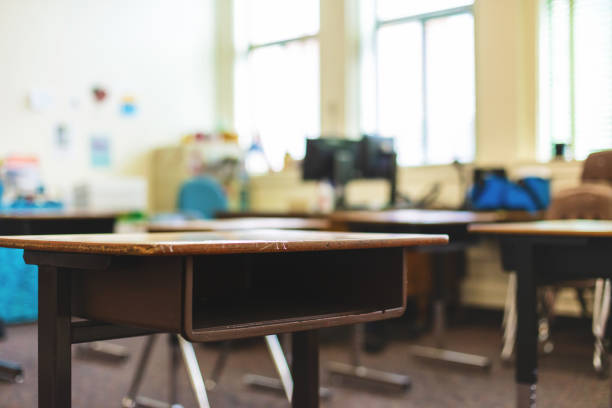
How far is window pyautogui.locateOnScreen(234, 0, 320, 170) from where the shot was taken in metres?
5.74

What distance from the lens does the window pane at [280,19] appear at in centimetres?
575

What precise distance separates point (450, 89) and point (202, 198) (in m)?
2.15

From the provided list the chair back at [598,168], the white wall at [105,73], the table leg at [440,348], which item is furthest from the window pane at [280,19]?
the table leg at [440,348]

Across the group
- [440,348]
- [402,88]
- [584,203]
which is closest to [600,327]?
[584,203]

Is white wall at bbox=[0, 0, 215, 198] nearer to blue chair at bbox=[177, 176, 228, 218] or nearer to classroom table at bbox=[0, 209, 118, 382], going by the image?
blue chair at bbox=[177, 176, 228, 218]

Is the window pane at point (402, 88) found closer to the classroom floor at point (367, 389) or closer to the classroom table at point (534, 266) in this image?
the classroom floor at point (367, 389)

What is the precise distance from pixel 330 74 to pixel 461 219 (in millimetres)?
3007

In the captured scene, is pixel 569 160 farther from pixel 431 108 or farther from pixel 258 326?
pixel 258 326

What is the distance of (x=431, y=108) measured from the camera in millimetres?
4910

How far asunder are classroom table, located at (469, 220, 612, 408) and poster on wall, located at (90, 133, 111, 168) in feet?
14.0

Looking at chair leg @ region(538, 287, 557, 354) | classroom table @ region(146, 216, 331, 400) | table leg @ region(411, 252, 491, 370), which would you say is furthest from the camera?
chair leg @ region(538, 287, 557, 354)

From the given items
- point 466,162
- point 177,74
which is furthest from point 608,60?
point 177,74

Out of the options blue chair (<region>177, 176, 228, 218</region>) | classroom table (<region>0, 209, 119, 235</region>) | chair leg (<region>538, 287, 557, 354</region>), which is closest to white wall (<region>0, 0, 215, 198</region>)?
blue chair (<region>177, 176, 228, 218</region>)

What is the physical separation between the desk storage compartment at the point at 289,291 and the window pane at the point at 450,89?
3.43 m
